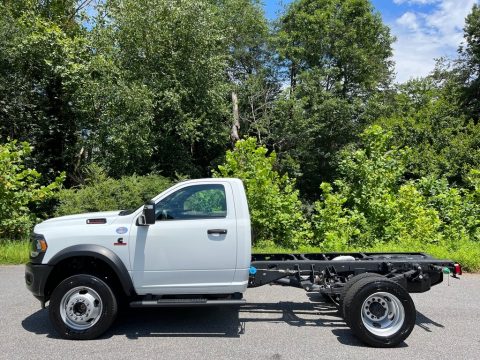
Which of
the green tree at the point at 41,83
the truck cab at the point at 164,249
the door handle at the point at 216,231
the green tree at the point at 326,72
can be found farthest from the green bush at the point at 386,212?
the green tree at the point at 41,83

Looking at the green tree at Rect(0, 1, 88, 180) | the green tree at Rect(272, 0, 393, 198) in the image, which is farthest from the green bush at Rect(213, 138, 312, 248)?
the green tree at Rect(272, 0, 393, 198)

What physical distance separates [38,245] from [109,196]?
762cm

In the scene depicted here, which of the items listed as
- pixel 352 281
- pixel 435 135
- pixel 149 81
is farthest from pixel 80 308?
pixel 435 135

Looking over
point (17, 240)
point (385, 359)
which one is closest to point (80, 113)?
point (17, 240)

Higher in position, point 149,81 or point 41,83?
point 41,83

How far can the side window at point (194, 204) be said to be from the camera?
585 cm

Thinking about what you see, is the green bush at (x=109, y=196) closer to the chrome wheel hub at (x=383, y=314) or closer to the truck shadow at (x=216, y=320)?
the truck shadow at (x=216, y=320)

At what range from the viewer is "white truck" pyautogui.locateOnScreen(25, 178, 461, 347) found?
18.2 feet

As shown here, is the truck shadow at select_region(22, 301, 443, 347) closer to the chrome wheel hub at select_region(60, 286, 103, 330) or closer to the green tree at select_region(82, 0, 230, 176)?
the chrome wheel hub at select_region(60, 286, 103, 330)

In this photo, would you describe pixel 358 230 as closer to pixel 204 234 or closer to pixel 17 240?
pixel 204 234

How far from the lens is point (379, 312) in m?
5.58

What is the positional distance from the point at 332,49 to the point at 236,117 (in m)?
7.27

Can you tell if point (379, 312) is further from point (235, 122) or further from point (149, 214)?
point (235, 122)

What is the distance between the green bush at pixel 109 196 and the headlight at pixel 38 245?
6.95 meters
